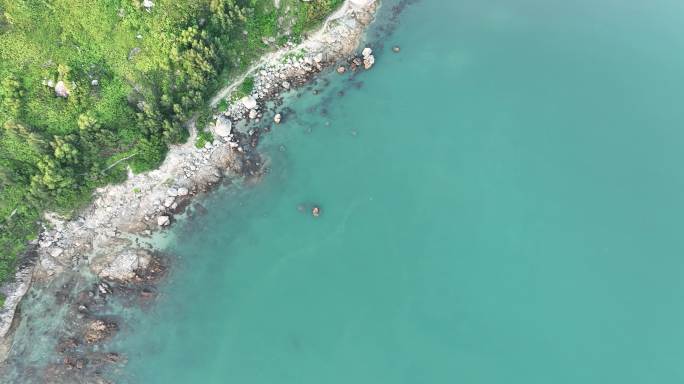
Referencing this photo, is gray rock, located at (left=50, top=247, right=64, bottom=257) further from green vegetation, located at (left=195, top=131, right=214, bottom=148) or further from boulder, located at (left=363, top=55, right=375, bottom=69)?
boulder, located at (left=363, top=55, right=375, bottom=69)

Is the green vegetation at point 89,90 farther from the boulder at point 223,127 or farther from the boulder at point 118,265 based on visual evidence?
the boulder at point 118,265

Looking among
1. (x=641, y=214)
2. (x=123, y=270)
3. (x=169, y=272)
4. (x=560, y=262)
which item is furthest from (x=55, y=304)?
(x=641, y=214)

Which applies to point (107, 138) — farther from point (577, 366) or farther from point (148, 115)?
point (577, 366)

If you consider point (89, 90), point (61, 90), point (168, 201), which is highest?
point (61, 90)

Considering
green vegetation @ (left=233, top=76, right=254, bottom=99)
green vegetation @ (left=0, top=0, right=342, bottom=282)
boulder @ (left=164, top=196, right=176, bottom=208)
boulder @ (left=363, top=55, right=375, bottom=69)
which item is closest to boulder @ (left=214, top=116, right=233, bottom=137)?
green vegetation @ (left=0, top=0, right=342, bottom=282)

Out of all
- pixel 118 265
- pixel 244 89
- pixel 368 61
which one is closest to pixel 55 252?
pixel 118 265

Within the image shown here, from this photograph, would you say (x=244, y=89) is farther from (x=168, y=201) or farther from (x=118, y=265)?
(x=118, y=265)
